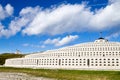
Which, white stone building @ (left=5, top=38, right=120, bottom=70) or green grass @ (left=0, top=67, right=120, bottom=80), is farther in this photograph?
white stone building @ (left=5, top=38, right=120, bottom=70)

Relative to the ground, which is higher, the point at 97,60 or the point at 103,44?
the point at 103,44

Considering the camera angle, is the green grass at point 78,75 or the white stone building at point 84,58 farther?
the white stone building at point 84,58

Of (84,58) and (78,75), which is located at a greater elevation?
(84,58)

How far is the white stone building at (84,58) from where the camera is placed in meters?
106

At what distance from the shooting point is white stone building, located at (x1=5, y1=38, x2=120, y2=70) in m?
106

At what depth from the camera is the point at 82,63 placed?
360 feet

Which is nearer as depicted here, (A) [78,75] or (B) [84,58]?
(A) [78,75]

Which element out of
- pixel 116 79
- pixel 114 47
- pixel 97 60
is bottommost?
pixel 116 79

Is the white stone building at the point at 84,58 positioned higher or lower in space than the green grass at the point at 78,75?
higher

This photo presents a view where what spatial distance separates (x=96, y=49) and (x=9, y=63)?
6802 centimetres

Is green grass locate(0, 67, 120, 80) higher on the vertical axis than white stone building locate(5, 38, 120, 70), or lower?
lower

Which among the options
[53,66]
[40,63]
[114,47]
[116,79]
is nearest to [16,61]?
[40,63]

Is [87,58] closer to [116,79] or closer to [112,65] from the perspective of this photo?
[112,65]

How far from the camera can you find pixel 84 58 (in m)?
110
